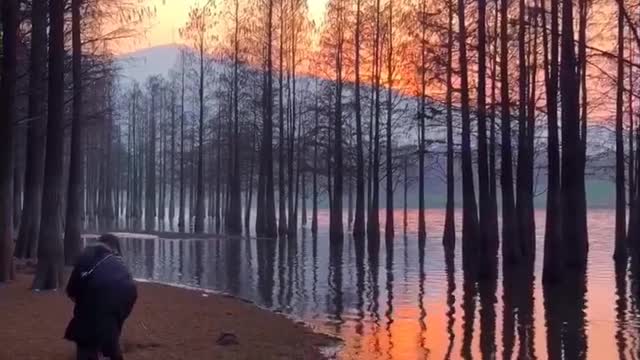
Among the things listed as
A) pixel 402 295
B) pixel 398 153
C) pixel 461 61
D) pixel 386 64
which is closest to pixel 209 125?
pixel 398 153

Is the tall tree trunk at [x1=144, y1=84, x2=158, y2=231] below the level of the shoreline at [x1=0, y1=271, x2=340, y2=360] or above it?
above

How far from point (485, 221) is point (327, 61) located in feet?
94.3

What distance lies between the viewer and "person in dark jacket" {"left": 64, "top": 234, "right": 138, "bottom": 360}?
26.6ft

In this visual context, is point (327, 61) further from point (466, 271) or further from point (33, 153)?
point (33, 153)

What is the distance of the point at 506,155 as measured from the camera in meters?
27.3

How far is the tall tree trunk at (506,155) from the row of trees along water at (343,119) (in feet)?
0.31

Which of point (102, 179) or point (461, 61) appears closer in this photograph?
point (461, 61)

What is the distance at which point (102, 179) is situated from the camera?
8419cm

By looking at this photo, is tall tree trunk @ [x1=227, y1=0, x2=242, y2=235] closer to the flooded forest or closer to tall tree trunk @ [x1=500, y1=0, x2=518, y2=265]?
the flooded forest

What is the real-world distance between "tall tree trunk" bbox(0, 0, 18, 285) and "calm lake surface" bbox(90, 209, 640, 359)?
5644mm

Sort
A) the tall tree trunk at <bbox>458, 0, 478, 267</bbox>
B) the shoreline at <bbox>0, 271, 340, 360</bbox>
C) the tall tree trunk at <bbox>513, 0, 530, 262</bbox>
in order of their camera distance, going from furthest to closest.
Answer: the tall tree trunk at <bbox>458, 0, 478, 267</bbox> < the tall tree trunk at <bbox>513, 0, 530, 262</bbox> < the shoreline at <bbox>0, 271, 340, 360</bbox>

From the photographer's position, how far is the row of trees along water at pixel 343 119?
22422 millimetres

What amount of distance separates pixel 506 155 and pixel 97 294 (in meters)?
20.9

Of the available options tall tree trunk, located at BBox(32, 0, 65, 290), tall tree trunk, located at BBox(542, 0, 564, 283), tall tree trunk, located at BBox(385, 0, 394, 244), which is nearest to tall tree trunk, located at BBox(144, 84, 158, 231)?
tall tree trunk, located at BBox(385, 0, 394, 244)
